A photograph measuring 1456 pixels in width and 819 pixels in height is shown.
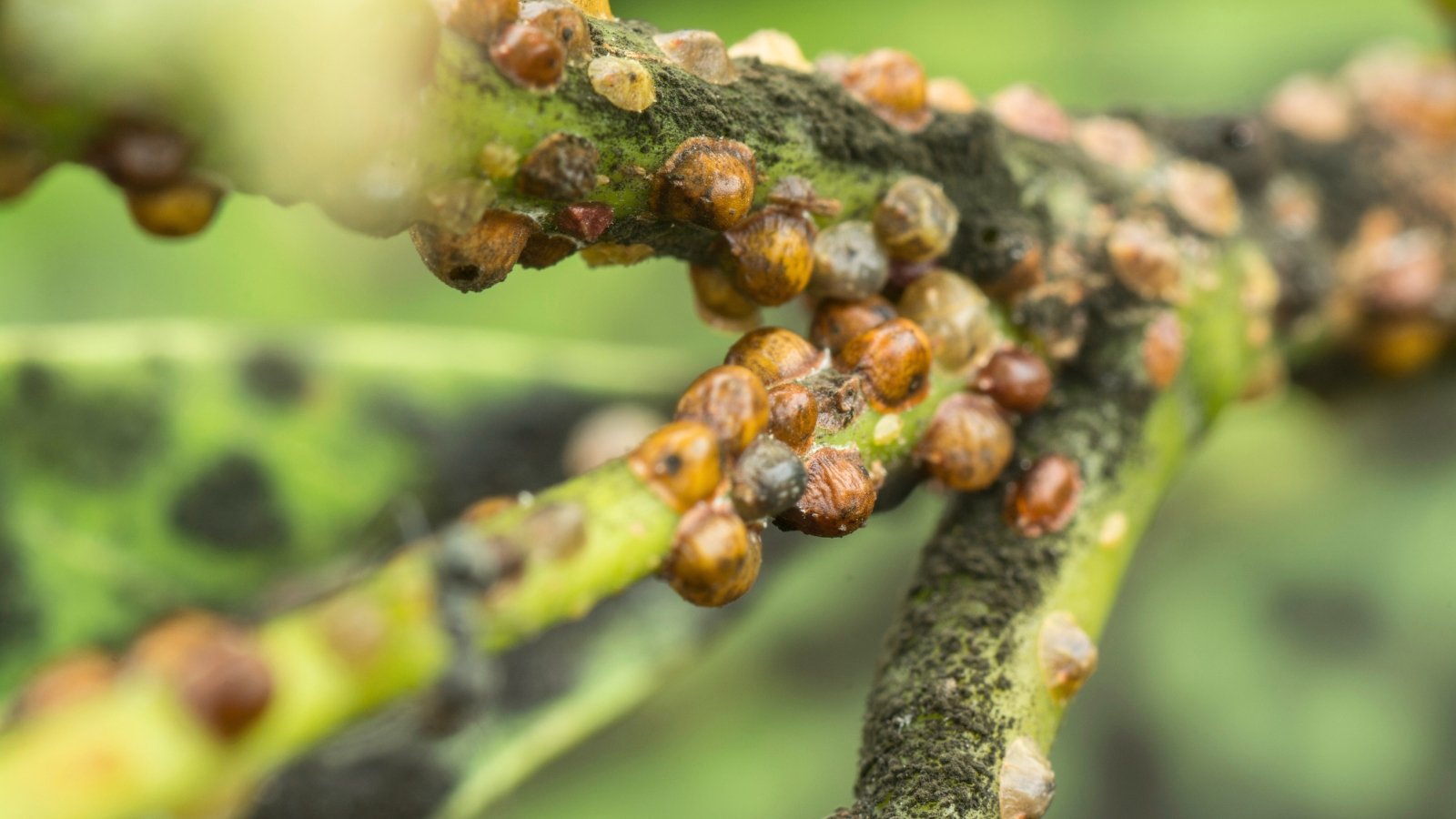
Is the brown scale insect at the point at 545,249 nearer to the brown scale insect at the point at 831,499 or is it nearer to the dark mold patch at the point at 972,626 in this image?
the brown scale insect at the point at 831,499

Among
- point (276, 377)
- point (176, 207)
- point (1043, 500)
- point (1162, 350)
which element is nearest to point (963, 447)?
point (1043, 500)

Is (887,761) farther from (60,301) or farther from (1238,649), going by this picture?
(60,301)

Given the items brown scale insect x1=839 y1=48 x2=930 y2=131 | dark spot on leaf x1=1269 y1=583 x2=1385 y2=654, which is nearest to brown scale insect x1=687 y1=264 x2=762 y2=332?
brown scale insect x1=839 y1=48 x2=930 y2=131

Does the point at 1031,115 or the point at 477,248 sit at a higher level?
the point at 1031,115

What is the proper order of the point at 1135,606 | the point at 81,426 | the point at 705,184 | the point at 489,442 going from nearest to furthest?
1. the point at 705,184
2. the point at 81,426
3. the point at 489,442
4. the point at 1135,606

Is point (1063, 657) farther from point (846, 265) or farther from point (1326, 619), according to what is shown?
point (1326, 619)

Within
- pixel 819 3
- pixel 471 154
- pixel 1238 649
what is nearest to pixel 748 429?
pixel 471 154

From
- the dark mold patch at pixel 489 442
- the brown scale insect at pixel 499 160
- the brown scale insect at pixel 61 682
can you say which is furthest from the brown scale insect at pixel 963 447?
the brown scale insect at pixel 61 682
